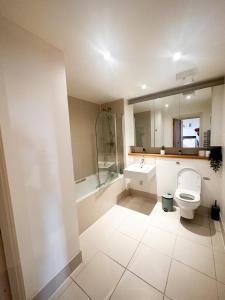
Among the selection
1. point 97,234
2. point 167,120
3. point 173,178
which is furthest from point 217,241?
point 167,120

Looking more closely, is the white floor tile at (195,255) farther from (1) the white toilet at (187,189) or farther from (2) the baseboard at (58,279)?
(2) the baseboard at (58,279)

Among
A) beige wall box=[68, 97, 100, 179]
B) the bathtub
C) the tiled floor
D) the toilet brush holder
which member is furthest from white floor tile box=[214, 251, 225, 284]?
beige wall box=[68, 97, 100, 179]

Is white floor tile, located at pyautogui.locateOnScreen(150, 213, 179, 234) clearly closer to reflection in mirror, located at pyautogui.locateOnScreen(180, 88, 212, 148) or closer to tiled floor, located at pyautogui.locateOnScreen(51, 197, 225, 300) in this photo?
tiled floor, located at pyautogui.locateOnScreen(51, 197, 225, 300)

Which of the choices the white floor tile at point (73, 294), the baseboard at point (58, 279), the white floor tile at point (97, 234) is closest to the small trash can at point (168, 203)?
the white floor tile at point (97, 234)

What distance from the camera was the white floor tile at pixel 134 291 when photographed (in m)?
1.16

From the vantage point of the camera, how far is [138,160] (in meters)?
2.93

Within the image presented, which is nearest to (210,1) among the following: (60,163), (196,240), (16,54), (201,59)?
(201,59)

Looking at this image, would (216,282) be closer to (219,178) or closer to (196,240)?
(196,240)

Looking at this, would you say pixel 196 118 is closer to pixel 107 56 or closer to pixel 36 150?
pixel 107 56

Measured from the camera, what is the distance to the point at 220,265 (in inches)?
54.6

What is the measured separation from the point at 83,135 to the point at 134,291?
8.17ft

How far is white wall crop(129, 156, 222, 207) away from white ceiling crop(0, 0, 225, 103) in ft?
4.72

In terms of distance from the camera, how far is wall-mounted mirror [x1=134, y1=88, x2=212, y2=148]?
7.32 feet

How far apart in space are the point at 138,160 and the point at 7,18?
2664mm
